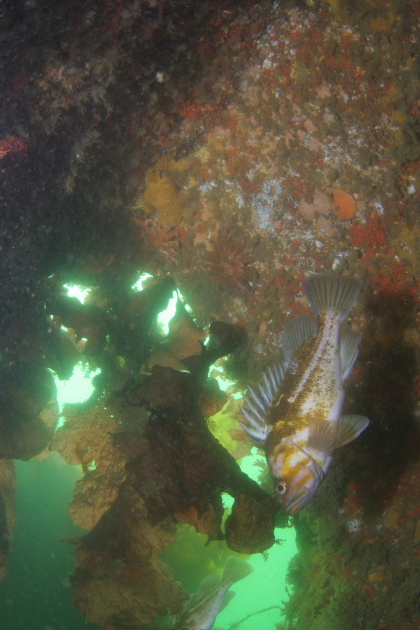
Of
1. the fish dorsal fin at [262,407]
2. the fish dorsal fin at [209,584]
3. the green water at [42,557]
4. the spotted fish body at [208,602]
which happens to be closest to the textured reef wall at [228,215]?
the fish dorsal fin at [262,407]

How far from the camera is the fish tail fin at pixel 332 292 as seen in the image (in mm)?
2447

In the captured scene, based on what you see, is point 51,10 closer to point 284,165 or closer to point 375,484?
point 284,165

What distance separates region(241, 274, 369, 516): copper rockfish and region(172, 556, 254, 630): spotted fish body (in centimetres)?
561

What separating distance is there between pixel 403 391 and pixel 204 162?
3.04 m

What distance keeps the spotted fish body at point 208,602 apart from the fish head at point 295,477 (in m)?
5.46

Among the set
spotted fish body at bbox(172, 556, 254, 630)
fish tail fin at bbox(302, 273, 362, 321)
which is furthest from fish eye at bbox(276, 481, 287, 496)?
spotted fish body at bbox(172, 556, 254, 630)

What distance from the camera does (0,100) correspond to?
11.2 feet

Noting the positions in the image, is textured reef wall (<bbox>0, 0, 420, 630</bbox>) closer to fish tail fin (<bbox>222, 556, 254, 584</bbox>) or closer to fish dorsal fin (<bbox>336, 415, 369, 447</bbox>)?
fish dorsal fin (<bbox>336, 415, 369, 447</bbox>)

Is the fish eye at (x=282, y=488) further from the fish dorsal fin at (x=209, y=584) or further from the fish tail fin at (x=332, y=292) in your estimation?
the fish dorsal fin at (x=209, y=584)

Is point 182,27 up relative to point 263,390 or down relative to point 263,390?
up

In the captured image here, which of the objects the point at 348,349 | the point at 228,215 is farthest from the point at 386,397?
the point at 228,215

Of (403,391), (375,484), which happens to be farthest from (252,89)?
(375,484)

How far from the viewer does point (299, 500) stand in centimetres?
238

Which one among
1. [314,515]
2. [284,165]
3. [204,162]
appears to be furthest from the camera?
[314,515]
